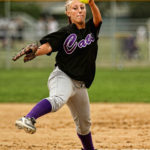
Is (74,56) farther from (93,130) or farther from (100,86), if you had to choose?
(100,86)

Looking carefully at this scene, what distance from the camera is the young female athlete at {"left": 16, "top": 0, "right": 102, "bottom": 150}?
14.4 ft

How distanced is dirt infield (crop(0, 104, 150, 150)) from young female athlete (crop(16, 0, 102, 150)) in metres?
1.14

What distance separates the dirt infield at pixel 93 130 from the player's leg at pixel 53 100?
1321mm

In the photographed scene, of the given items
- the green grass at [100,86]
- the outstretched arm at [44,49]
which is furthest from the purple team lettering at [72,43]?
the green grass at [100,86]

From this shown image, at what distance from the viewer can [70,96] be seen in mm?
4449

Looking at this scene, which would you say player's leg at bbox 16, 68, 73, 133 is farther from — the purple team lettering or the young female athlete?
the purple team lettering

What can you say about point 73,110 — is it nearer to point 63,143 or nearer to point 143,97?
point 63,143

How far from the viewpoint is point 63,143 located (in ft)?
19.2

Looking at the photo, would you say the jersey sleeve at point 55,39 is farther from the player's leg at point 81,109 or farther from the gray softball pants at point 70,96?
the player's leg at point 81,109

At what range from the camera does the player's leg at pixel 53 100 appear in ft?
13.0

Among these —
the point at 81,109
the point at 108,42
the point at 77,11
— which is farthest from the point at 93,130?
the point at 108,42

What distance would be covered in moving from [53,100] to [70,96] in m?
0.28

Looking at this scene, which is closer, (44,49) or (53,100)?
(53,100)

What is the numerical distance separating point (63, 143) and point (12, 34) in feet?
41.8
